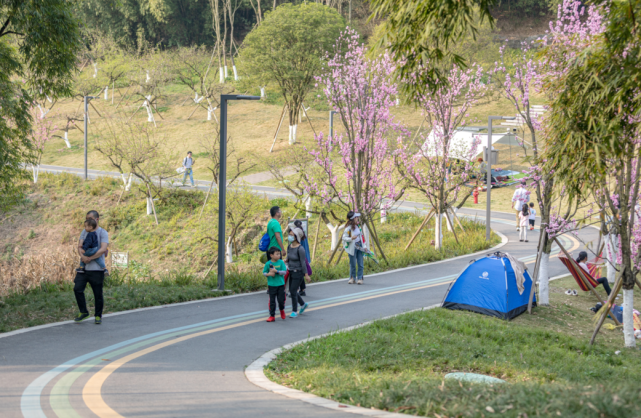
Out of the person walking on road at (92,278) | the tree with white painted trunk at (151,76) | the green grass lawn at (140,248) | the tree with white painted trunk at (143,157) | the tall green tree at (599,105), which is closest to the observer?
the tall green tree at (599,105)

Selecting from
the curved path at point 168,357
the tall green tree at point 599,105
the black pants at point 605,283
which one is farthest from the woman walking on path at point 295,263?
Result: the black pants at point 605,283

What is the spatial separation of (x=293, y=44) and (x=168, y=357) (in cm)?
3867

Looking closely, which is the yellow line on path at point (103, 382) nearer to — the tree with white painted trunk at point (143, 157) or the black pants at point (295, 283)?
the black pants at point (295, 283)

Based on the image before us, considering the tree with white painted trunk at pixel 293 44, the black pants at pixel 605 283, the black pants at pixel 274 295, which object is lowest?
the black pants at pixel 605 283

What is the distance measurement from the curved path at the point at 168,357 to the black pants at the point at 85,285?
0.32 m

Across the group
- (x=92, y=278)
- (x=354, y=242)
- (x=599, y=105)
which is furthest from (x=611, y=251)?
(x=92, y=278)

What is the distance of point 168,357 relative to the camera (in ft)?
25.2

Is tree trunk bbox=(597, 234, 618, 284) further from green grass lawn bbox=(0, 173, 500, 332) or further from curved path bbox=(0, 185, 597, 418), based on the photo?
curved path bbox=(0, 185, 597, 418)

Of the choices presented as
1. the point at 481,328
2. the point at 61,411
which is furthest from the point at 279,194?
the point at 61,411

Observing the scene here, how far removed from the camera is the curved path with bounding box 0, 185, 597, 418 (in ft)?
18.9

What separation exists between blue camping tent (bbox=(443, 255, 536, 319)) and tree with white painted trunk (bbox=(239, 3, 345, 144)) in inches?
1292

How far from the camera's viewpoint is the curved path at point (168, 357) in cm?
577

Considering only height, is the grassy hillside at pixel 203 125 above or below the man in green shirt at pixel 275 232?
above

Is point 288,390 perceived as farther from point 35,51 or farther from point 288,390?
point 35,51
